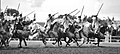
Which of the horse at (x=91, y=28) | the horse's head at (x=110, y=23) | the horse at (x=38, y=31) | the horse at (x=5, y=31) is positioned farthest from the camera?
the horse's head at (x=110, y=23)

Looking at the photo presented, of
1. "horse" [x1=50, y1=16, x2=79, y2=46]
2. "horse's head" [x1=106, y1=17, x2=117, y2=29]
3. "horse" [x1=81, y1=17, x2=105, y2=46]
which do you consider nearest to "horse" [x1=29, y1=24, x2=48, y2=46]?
"horse" [x1=50, y1=16, x2=79, y2=46]

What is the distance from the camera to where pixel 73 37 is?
588 inches

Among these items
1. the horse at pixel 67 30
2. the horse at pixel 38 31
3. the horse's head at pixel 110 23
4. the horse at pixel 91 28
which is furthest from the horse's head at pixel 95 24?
the horse at pixel 38 31

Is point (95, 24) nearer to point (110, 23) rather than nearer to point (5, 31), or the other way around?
point (110, 23)

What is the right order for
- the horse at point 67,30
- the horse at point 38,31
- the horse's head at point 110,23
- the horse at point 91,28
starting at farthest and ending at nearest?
the horse's head at point 110,23, the horse at point 91,28, the horse at point 67,30, the horse at point 38,31

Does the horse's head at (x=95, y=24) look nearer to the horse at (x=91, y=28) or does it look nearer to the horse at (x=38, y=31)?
the horse at (x=91, y=28)

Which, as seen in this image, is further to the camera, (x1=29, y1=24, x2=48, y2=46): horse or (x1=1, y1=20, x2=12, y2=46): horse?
(x1=29, y1=24, x2=48, y2=46): horse

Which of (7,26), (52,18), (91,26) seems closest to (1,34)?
(7,26)

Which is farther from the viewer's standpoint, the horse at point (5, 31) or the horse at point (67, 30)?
the horse at point (67, 30)

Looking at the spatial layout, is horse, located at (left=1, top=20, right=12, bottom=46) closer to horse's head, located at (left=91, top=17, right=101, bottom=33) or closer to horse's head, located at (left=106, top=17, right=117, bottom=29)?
horse's head, located at (left=91, top=17, right=101, bottom=33)

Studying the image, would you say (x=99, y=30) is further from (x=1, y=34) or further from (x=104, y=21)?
(x=1, y=34)

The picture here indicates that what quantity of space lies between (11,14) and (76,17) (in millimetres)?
3665

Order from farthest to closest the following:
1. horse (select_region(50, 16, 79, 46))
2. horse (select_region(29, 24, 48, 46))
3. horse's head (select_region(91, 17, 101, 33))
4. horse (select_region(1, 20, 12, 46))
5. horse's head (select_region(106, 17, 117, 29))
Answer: horse's head (select_region(106, 17, 117, 29)) → horse's head (select_region(91, 17, 101, 33)) → horse (select_region(50, 16, 79, 46)) → horse (select_region(29, 24, 48, 46)) → horse (select_region(1, 20, 12, 46))

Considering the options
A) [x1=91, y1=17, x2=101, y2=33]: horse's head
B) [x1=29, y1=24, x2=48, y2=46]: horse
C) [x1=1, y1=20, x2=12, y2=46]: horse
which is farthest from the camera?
[x1=91, y1=17, x2=101, y2=33]: horse's head
